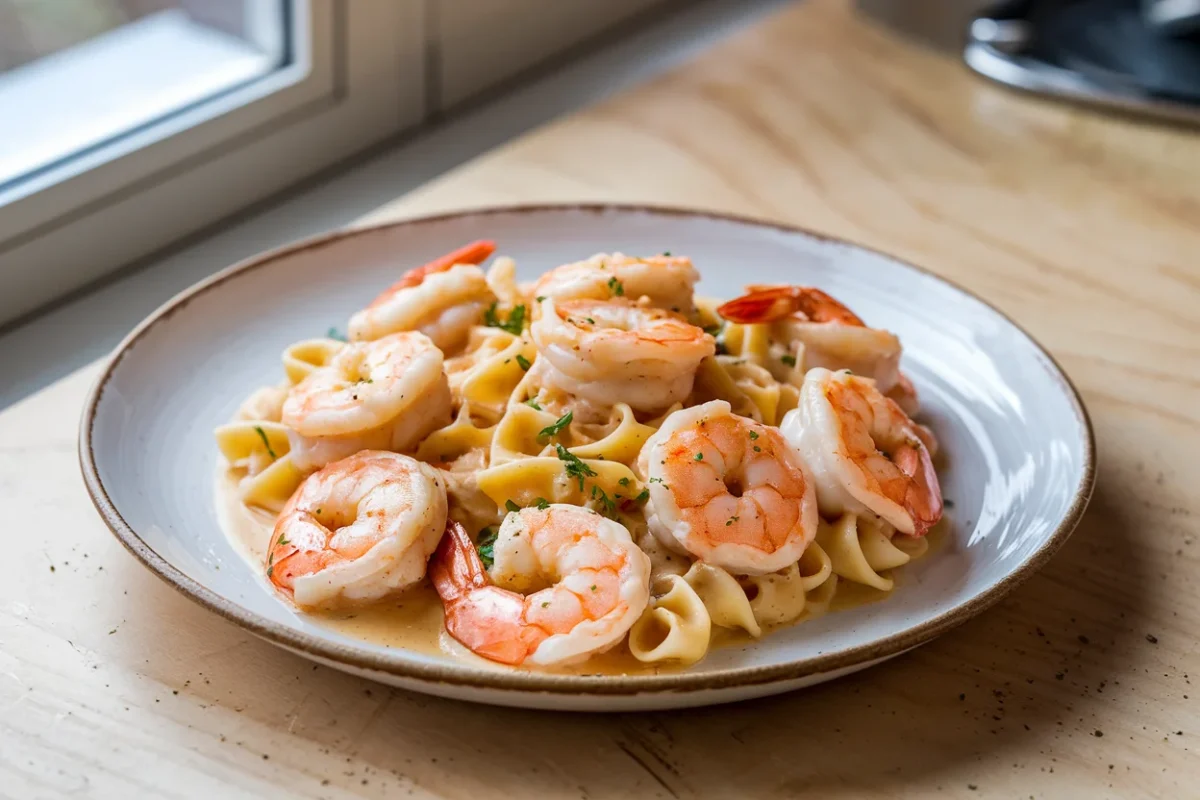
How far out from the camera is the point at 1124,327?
11.0 ft

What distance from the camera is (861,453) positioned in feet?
7.56

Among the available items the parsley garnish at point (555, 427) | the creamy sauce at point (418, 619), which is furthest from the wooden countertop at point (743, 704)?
the parsley garnish at point (555, 427)

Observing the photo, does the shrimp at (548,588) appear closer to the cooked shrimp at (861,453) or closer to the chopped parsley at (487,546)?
the chopped parsley at (487,546)

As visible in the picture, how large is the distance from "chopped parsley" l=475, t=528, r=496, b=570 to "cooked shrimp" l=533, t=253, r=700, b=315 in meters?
0.52

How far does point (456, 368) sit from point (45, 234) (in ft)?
4.00

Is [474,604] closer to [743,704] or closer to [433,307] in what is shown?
[743,704]

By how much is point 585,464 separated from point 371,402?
1.32 ft

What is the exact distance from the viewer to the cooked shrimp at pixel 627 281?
101 inches

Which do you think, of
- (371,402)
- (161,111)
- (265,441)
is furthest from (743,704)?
(161,111)

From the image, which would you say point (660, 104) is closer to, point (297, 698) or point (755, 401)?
point (755, 401)

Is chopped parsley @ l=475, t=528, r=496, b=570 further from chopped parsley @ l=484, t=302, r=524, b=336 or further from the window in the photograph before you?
the window

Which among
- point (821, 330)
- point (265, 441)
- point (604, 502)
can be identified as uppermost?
point (821, 330)

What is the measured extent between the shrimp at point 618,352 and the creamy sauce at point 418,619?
0.49m

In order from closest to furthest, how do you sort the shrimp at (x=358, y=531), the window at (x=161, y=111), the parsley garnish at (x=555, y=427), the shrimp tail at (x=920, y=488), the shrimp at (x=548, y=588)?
the shrimp at (x=548, y=588) → the shrimp at (x=358, y=531) → the shrimp tail at (x=920, y=488) → the parsley garnish at (x=555, y=427) → the window at (x=161, y=111)
